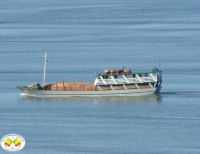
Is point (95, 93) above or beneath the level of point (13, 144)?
above

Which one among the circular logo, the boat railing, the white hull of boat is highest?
the boat railing

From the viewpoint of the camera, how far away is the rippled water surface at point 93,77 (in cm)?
8431

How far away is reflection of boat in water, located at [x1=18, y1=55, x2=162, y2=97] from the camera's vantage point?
10338cm

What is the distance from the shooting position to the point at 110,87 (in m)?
104

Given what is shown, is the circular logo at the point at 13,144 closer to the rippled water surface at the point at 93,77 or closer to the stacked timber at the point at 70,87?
the rippled water surface at the point at 93,77

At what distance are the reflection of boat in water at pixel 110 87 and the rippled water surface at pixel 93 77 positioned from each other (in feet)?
2.90

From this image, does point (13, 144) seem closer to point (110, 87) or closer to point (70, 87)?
point (70, 87)

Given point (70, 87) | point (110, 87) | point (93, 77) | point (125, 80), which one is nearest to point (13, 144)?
point (70, 87)

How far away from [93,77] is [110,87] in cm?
1067

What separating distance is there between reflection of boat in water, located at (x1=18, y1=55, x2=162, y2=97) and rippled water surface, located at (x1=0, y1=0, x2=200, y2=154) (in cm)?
88

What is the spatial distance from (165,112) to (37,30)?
71937mm

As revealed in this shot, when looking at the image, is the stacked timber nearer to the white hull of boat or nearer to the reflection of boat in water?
the reflection of boat in water

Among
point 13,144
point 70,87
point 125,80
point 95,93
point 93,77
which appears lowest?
point 13,144

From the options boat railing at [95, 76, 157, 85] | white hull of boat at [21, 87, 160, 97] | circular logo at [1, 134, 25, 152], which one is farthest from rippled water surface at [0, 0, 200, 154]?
circular logo at [1, 134, 25, 152]
